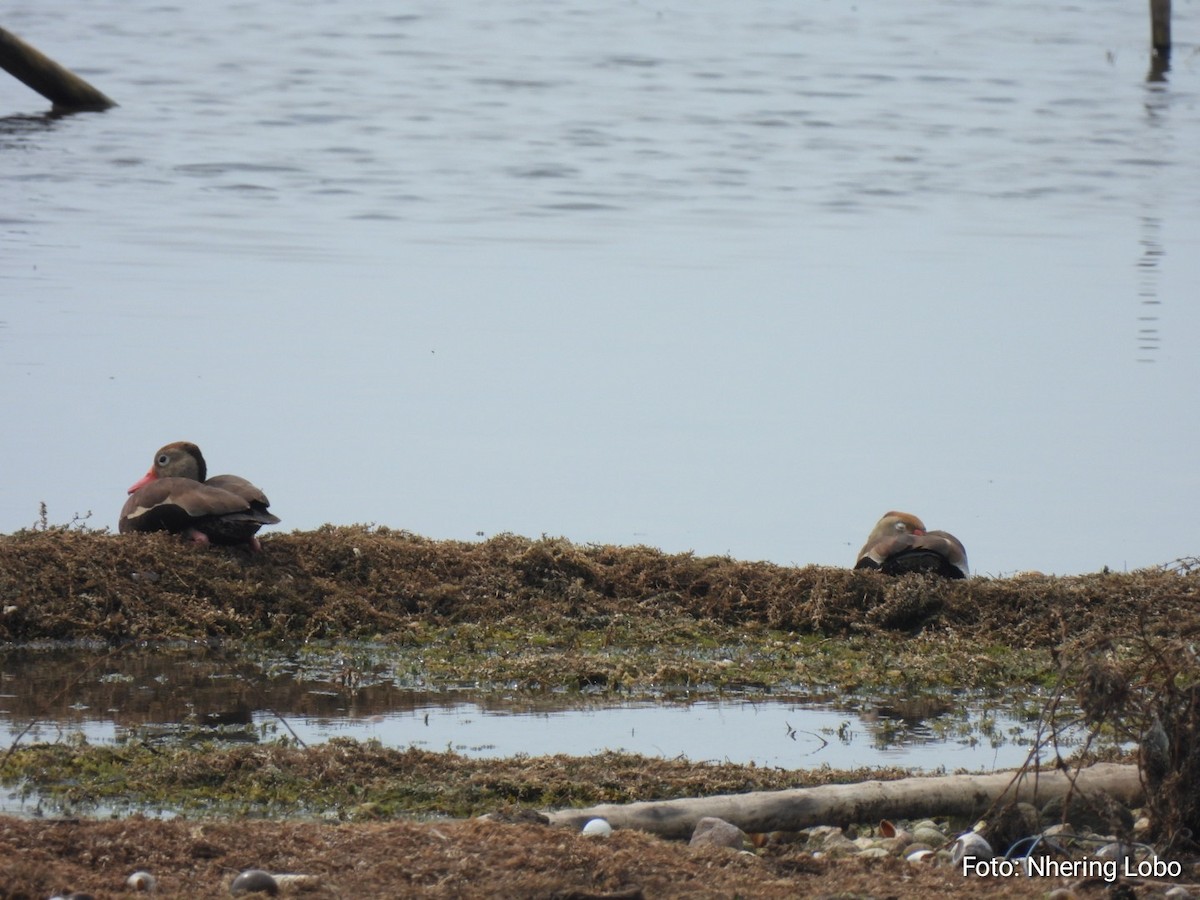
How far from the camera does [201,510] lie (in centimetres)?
1027

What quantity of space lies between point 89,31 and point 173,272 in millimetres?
24328

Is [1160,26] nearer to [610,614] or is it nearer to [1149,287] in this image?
[1149,287]

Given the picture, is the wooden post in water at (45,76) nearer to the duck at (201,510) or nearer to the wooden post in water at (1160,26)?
the duck at (201,510)

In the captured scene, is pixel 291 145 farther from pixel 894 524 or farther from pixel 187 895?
pixel 187 895

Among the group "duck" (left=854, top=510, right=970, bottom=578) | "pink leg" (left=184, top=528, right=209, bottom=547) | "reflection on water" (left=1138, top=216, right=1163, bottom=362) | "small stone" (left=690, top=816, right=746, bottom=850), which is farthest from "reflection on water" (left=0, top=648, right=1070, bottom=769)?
"reflection on water" (left=1138, top=216, right=1163, bottom=362)

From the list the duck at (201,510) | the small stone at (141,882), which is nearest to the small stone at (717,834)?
the small stone at (141,882)

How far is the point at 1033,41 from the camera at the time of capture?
4247cm

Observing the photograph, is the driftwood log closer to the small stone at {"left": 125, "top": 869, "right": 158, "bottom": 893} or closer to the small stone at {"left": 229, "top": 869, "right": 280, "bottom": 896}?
the small stone at {"left": 229, "top": 869, "right": 280, "bottom": 896}

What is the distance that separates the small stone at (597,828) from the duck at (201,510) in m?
4.31

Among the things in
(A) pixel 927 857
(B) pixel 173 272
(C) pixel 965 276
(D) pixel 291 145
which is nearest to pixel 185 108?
(D) pixel 291 145

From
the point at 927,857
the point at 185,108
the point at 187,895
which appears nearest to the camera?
the point at 187,895

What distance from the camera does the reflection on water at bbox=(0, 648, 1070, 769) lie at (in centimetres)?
793

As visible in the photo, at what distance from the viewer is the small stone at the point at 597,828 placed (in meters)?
6.23

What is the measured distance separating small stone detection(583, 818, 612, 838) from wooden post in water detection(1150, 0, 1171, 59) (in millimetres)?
31038
